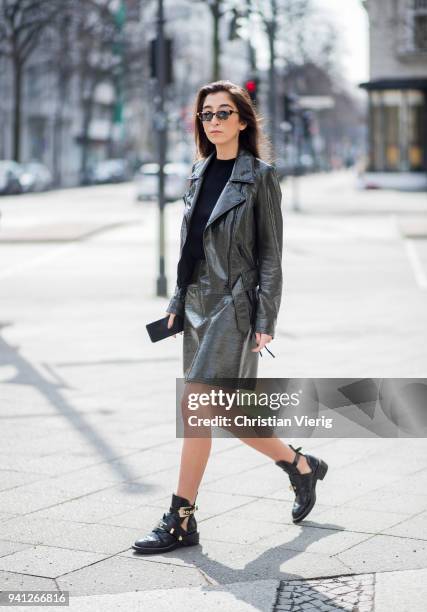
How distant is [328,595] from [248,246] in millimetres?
1331

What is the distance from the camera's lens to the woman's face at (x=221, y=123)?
488 centimetres

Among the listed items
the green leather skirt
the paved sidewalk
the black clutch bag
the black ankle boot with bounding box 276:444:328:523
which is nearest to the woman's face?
the green leather skirt

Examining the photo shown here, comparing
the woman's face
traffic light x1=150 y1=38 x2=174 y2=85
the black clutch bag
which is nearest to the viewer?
the woman's face

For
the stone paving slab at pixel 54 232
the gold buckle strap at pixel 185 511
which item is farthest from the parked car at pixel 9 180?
the gold buckle strap at pixel 185 511

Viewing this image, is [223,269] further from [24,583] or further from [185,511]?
[24,583]

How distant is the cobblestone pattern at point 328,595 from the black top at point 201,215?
123 centimetres

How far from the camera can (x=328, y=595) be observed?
426 cm

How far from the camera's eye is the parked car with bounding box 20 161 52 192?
58394 millimetres

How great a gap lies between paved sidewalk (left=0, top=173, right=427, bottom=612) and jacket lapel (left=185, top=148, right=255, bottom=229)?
50.9 inches

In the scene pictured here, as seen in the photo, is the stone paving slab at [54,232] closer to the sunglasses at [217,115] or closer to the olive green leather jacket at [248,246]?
the sunglasses at [217,115]

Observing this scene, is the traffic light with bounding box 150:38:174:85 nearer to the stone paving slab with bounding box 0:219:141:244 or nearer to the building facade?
the stone paving slab with bounding box 0:219:141:244

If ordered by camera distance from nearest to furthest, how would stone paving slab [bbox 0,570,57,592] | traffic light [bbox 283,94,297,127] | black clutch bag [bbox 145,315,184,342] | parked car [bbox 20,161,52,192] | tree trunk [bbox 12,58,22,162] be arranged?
1. stone paving slab [bbox 0,570,57,592]
2. black clutch bag [bbox 145,315,184,342]
3. traffic light [bbox 283,94,297,127]
4. parked car [bbox 20,161,52,192]
5. tree trunk [bbox 12,58,22,162]

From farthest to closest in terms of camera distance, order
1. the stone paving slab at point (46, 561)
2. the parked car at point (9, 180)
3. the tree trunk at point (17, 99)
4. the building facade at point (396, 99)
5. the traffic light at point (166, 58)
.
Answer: the tree trunk at point (17, 99) < the building facade at point (396, 99) < the parked car at point (9, 180) < the traffic light at point (166, 58) < the stone paving slab at point (46, 561)

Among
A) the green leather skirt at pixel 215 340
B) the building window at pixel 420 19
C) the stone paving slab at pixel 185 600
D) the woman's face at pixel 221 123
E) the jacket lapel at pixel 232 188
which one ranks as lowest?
the stone paving slab at pixel 185 600
